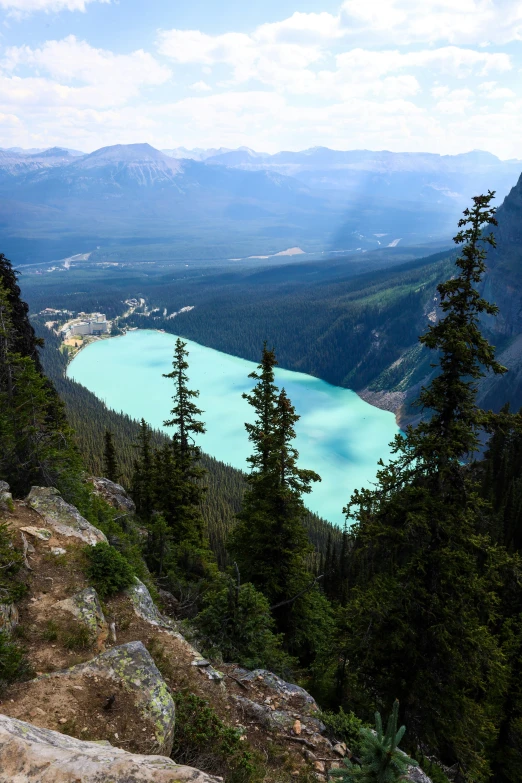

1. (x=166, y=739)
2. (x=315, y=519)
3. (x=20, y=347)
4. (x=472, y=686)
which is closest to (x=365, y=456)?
(x=315, y=519)

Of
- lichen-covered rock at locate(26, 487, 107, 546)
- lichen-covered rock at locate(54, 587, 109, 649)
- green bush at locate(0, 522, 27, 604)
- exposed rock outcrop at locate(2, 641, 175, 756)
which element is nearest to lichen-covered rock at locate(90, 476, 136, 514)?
lichen-covered rock at locate(26, 487, 107, 546)

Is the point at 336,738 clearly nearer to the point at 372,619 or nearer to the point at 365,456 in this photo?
the point at 372,619

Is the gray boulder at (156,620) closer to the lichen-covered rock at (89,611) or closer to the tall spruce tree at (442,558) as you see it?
the lichen-covered rock at (89,611)

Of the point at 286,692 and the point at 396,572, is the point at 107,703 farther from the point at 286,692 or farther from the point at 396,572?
the point at 396,572

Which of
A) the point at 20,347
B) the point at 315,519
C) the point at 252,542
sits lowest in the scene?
the point at 315,519

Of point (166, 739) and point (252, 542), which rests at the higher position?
point (166, 739)

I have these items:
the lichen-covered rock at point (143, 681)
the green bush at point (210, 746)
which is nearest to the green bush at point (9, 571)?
the lichen-covered rock at point (143, 681)
